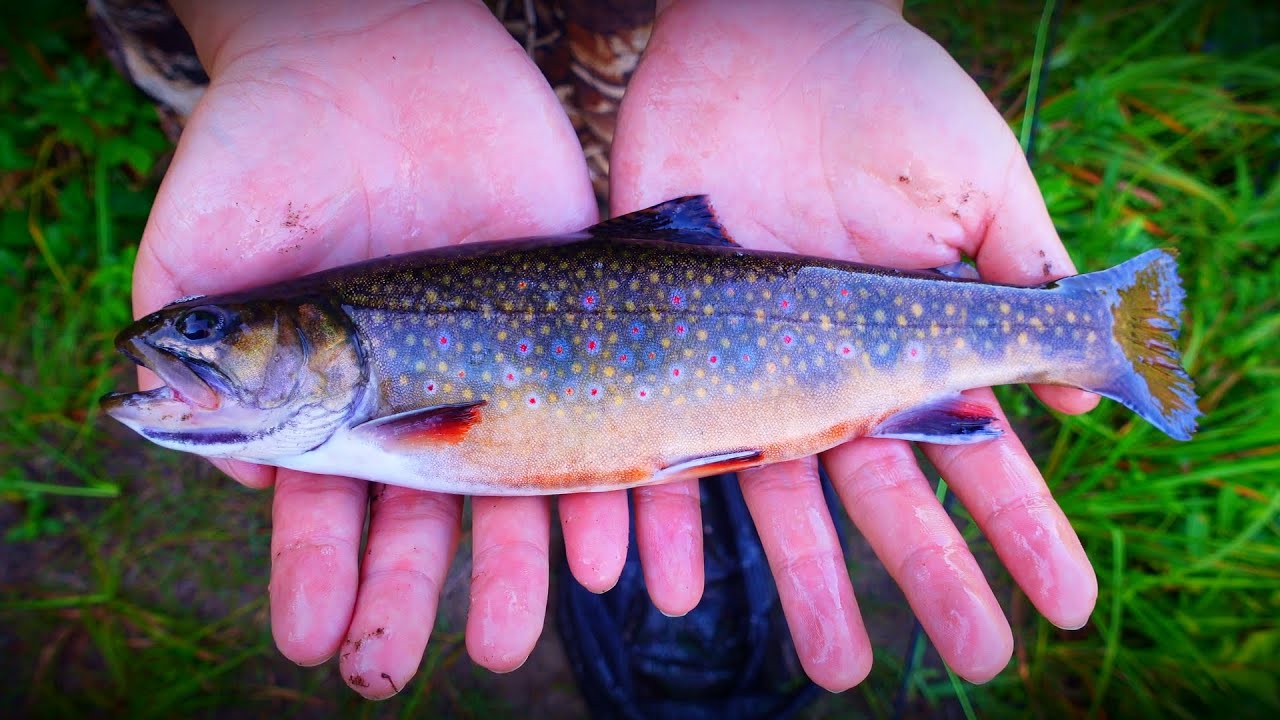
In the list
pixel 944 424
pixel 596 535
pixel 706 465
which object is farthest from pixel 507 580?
pixel 944 424

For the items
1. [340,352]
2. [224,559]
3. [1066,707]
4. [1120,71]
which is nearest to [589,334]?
[340,352]

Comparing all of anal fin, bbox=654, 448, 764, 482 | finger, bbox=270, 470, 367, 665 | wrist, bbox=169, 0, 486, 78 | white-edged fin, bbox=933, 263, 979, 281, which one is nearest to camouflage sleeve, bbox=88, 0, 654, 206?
wrist, bbox=169, 0, 486, 78

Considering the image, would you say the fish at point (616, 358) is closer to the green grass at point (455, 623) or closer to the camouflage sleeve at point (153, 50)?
the green grass at point (455, 623)

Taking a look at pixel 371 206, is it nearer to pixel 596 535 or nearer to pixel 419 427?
pixel 419 427

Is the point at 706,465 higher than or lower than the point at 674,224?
lower

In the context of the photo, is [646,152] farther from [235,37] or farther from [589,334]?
[235,37]

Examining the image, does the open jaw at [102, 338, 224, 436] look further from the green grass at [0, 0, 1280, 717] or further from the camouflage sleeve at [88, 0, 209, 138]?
the green grass at [0, 0, 1280, 717]

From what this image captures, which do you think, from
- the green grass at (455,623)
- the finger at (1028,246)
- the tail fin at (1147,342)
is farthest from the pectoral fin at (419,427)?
the tail fin at (1147,342)
